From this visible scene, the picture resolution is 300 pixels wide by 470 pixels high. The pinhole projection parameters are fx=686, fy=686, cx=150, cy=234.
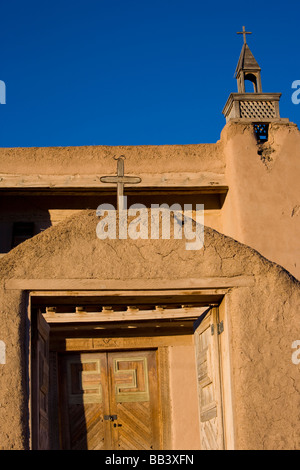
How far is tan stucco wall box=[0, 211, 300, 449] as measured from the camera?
5898mm

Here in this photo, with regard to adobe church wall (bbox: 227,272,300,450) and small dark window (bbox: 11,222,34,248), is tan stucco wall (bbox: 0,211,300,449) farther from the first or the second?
small dark window (bbox: 11,222,34,248)

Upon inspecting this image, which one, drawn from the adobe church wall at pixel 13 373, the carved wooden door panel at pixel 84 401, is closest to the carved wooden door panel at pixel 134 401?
the carved wooden door panel at pixel 84 401

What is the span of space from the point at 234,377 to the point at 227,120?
7.81 metres

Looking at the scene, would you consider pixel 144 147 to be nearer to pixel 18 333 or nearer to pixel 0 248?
pixel 0 248

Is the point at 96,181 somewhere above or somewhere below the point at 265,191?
above

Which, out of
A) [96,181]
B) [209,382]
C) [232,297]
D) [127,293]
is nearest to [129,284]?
[127,293]

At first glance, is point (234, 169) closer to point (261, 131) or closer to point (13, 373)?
point (261, 131)

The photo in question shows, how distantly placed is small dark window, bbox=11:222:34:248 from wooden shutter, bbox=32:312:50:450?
5.38 meters

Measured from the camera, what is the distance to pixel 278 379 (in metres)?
6.04

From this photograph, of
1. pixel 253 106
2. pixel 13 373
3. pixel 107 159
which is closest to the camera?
pixel 13 373

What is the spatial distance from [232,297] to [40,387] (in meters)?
2.02

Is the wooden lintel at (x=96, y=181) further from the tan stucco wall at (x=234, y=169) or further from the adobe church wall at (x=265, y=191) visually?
the adobe church wall at (x=265, y=191)

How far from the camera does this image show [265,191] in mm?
12117
